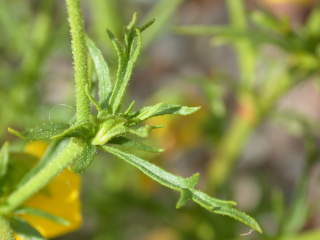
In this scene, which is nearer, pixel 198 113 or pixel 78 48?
pixel 78 48

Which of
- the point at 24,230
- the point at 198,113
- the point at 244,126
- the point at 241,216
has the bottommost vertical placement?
the point at 24,230

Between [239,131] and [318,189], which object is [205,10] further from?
[239,131]

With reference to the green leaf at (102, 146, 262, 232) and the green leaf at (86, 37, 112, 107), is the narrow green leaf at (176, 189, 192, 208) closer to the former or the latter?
the green leaf at (102, 146, 262, 232)

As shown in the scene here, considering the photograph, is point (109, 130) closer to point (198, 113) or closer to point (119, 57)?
point (119, 57)

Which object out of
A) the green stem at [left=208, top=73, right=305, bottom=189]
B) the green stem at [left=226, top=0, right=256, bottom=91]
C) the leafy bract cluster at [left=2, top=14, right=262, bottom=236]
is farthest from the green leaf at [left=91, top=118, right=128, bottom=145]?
the green stem at [left=208, top=73, right=305, bottom=189]

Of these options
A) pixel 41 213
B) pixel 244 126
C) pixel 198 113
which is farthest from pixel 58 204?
pixel 198 113
